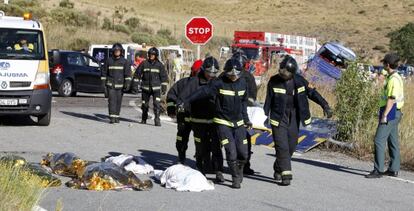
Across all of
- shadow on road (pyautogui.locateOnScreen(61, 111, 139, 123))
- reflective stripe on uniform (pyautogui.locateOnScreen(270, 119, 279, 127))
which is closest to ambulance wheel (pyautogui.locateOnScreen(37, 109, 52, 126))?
shadow on road (pyautogui.locateOnScreen(61, 111, 139, 123))

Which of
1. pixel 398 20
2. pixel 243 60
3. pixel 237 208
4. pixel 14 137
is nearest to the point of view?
pixel 237 208

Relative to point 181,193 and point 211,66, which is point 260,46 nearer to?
point 211,66

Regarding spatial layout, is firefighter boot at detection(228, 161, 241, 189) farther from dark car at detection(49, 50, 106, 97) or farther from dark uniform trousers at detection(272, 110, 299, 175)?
dark car at detection(49, 50, 106, 97)

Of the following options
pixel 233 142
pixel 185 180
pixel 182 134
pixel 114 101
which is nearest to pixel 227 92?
pixel 233 142

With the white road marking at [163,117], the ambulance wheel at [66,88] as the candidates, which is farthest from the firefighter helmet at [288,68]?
the ambulance wheel at [66,88]

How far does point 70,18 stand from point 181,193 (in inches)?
1877

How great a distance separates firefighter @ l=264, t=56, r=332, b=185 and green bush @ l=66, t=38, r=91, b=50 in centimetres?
3499

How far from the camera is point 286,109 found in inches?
379

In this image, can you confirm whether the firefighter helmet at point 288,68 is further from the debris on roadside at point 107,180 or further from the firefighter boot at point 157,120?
the firefighter boot at point 157,120

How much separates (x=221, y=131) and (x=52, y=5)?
193ft

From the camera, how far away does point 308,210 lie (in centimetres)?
805

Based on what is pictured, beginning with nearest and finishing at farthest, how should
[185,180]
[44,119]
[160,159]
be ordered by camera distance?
1. [185,180]
2. [160,159]
3. [44,119]

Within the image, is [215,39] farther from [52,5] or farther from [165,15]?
[165,15]

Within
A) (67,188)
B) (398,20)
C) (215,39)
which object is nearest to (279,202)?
(67,188)
